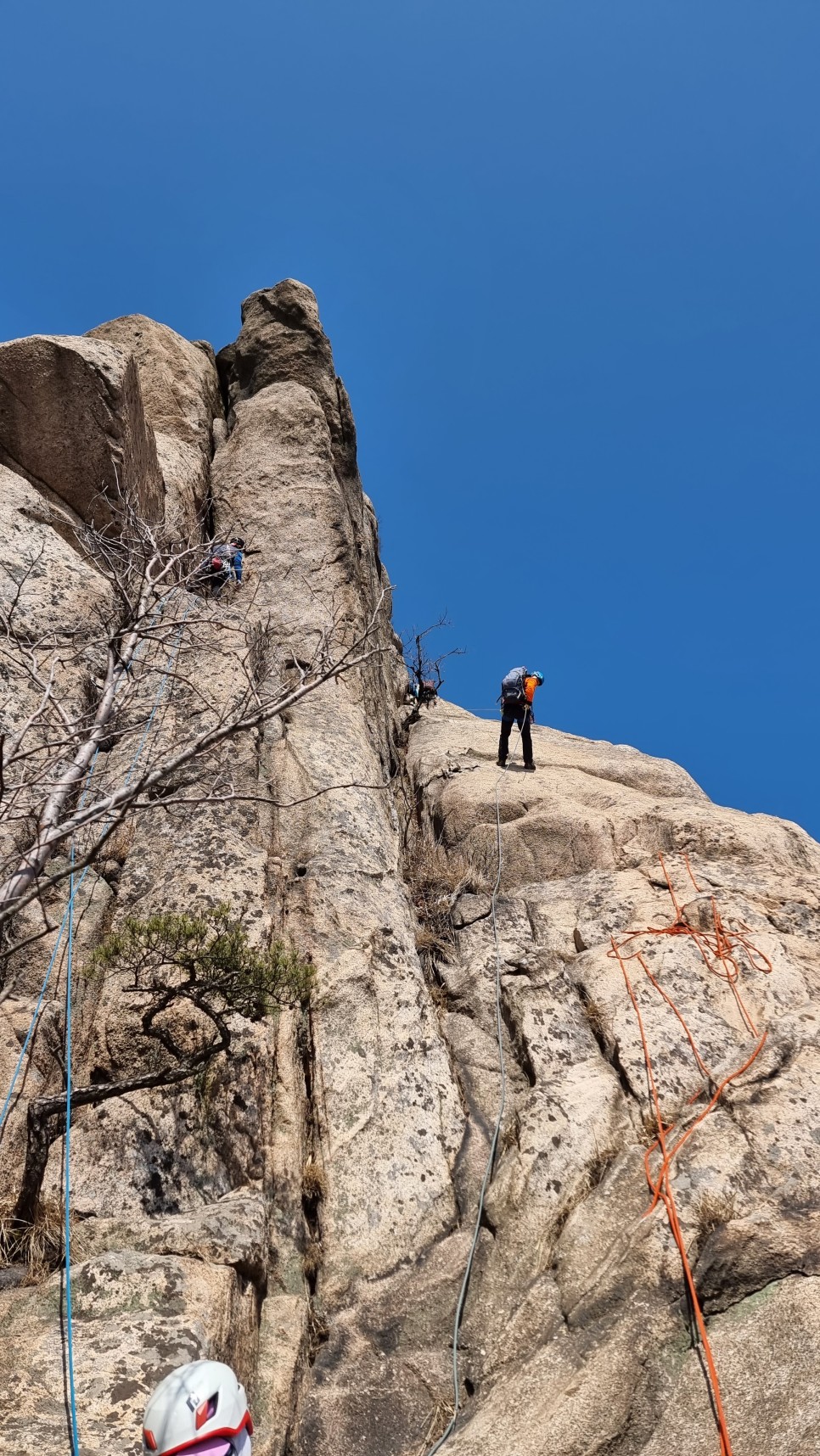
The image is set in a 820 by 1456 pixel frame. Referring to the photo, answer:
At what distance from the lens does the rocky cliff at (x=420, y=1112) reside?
5414mm

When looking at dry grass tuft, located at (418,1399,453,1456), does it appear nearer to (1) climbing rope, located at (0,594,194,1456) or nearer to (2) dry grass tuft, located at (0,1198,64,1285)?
(1) climbing rope, located at (0,594,194,1456)

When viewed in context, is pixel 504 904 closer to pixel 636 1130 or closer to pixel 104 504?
pixel 636 1130

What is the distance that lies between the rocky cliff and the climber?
1310 millimetres

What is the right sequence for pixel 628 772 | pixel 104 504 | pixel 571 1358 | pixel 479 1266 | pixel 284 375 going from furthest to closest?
1. pixel 284 375
2. pixel 628 772
3. pixel 104 504
4. pixel 479 1266
5. pixel 571 1358

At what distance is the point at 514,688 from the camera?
48.9 feet

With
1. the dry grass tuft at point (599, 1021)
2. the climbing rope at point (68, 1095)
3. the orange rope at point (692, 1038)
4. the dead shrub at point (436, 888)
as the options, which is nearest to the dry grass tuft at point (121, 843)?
the climbing rope at point (68, 1095)

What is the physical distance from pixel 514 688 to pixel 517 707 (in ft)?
0.96

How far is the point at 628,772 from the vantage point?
14.6 metres

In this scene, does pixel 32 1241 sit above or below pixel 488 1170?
below

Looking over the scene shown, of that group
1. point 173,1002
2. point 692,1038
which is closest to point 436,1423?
point 173,1002

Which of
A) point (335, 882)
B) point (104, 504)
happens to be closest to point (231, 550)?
point (104, 504)

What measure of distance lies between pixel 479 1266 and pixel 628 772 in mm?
8974

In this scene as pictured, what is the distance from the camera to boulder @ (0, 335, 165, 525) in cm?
1189

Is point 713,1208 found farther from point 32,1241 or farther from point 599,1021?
point 32,1241
